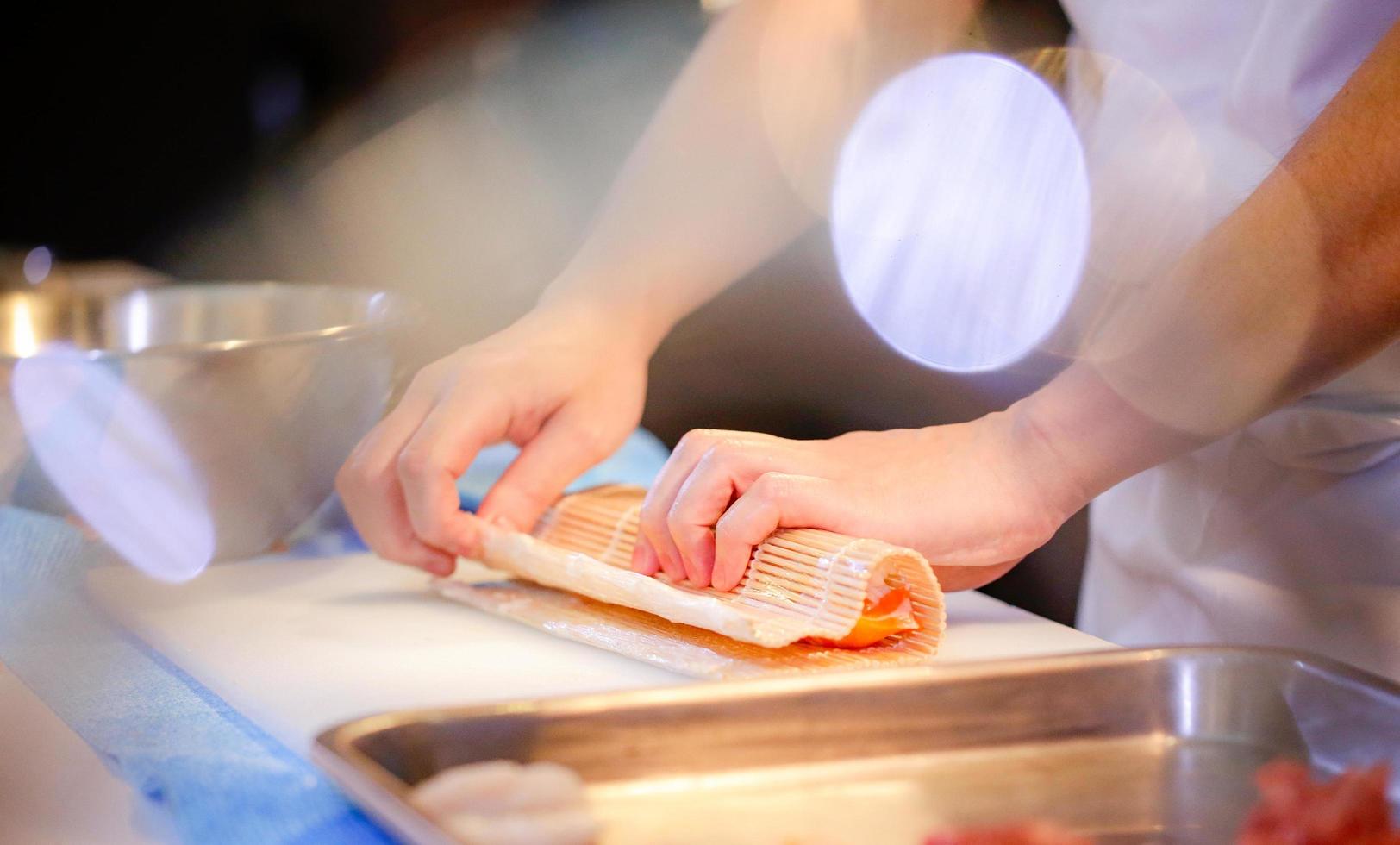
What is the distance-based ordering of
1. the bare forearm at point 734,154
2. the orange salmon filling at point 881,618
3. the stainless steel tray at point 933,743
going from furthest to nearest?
the bare forearm at point 734,154, the orange salmon filling at point 881,618, the stainless steel tray at point 933,743

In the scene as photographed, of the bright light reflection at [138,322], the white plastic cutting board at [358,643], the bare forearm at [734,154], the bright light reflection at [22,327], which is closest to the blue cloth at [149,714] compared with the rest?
the white plastic cutting board at [358,643]

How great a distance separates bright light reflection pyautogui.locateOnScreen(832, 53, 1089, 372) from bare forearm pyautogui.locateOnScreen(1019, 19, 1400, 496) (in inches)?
15.9

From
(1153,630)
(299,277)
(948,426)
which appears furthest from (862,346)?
(299,277)

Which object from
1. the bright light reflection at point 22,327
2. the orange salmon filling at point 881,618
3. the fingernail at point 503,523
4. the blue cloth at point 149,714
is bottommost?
the blue cloth at point 149,714

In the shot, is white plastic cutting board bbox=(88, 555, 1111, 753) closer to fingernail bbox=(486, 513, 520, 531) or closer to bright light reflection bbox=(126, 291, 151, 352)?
fingernail bbox=(486, 513, 520, 531)

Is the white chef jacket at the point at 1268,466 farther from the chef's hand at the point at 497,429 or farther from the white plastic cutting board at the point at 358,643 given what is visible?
the chef's hand at the point at 497,429

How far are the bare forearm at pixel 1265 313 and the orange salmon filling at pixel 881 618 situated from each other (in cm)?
14

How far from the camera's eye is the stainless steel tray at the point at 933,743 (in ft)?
1.82

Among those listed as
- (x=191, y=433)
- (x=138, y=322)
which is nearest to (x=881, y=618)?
(x=191, y=433)

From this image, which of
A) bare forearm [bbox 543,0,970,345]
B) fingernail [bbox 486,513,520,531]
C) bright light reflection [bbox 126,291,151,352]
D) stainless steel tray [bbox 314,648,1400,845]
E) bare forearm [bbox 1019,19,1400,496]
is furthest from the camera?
bright light reflection [bbox 126,291,151,352]

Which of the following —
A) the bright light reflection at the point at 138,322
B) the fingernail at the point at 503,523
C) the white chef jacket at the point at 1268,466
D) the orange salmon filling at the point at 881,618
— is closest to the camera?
the orange salmon filling at the point at 881,618

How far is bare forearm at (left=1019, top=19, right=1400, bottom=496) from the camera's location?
70 centimetres

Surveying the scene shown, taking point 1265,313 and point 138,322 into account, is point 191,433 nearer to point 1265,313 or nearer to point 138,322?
point 138,322

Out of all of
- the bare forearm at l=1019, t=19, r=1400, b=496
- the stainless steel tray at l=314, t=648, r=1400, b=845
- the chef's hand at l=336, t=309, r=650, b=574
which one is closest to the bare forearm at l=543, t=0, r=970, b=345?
the chef's hand at l=336, t=309, r=650, b=574
